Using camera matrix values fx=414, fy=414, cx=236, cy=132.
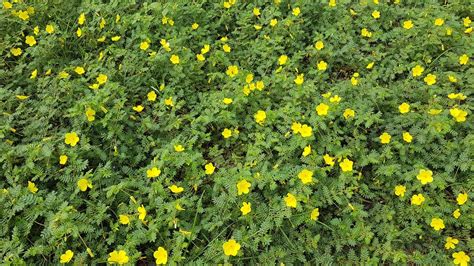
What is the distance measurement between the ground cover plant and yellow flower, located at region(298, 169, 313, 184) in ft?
0.04

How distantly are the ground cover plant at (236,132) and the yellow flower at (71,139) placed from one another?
0.05 ft

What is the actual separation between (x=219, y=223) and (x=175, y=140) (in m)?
0.68

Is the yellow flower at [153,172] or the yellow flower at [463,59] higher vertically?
the yellow flower at [153,172]

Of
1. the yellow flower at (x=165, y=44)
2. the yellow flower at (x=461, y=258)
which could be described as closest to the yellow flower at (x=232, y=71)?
the yellow flower at (x=165, y=44)

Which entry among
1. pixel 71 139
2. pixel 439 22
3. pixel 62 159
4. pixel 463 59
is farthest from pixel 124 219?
pixel 439 22

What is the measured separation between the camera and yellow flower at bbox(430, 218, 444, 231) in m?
2.51

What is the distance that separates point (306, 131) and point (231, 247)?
3.11 ft

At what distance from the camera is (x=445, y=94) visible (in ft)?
10.2

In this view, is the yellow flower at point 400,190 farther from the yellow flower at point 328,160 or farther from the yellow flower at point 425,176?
the yellow flower at point 328,160

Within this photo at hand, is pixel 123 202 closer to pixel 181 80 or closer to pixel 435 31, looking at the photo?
pixel 181 80

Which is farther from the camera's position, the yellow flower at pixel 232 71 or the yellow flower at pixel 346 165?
the yellow flower at pixel 232 71

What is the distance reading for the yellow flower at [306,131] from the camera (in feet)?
9.21

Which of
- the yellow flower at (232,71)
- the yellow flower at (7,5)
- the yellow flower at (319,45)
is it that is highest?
the yellow flower at (7,5)

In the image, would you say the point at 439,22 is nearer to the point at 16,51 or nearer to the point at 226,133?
the point at 226,133
